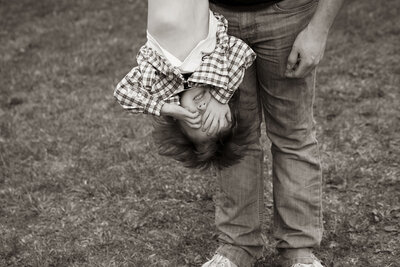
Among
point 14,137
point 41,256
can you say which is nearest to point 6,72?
point 14,137

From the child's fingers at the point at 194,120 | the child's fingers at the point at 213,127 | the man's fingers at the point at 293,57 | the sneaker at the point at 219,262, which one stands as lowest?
the sneaker at the point at 219,262

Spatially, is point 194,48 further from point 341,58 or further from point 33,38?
point 33,38

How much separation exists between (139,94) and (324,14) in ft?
2.39

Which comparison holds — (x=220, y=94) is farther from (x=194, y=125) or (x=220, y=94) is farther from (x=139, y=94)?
(x=139, y=94)

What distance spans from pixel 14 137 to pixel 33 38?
2.56 m

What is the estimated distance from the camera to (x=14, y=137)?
14.0ft

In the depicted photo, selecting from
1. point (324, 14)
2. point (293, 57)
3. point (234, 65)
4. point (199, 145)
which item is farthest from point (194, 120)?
point (324, 14)

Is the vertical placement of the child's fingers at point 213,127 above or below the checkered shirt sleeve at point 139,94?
below

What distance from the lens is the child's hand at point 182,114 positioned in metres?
1.91

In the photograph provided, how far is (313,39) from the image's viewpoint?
2.11 metres

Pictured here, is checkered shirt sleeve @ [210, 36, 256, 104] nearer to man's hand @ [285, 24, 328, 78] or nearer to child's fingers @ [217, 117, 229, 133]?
child's fingers @ [217, 117, 229, 133]

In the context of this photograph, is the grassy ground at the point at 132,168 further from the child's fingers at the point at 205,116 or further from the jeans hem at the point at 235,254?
the child's fingers at the point at 205,116

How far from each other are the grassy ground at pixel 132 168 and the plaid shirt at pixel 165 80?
1112mm

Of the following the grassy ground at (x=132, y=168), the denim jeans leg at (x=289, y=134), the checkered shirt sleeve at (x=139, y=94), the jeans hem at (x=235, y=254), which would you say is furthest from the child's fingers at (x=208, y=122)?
the grassy ground at (x=132, y=168)
